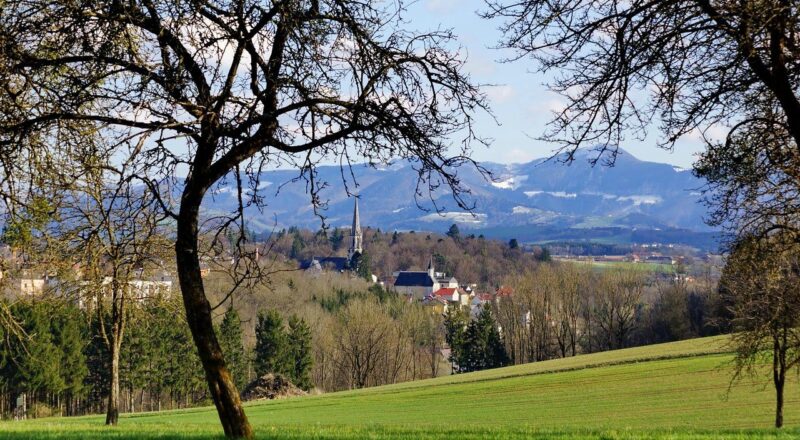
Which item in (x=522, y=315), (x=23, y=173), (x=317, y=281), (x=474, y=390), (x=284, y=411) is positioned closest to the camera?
(x=23, y=173)

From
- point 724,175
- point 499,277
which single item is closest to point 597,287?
point 724,175

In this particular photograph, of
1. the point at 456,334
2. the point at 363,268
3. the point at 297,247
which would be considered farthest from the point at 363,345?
the point at 297,247

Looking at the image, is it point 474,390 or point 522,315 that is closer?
point 474,390

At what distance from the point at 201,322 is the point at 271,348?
227 ft

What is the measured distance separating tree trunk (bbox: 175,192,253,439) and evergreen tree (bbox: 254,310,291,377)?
225 ft

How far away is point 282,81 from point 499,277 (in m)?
178

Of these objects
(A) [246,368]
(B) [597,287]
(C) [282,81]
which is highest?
(C) [282,81]

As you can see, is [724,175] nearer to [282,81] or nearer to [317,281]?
[282,81]

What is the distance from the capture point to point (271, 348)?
76875mm

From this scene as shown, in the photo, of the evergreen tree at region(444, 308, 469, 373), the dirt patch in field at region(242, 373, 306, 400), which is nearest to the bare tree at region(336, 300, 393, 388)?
the evergreen tree at region(444, 308, 469, 373)

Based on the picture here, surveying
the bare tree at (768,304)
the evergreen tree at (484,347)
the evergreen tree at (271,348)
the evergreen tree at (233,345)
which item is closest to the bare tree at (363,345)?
the evergreen tree at (271,348)

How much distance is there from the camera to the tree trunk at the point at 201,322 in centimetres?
904

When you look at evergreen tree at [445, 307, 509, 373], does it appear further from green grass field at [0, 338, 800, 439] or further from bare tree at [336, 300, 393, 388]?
green grass field at [0, 338, 800, 439]

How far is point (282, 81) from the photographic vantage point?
29.8 feet
